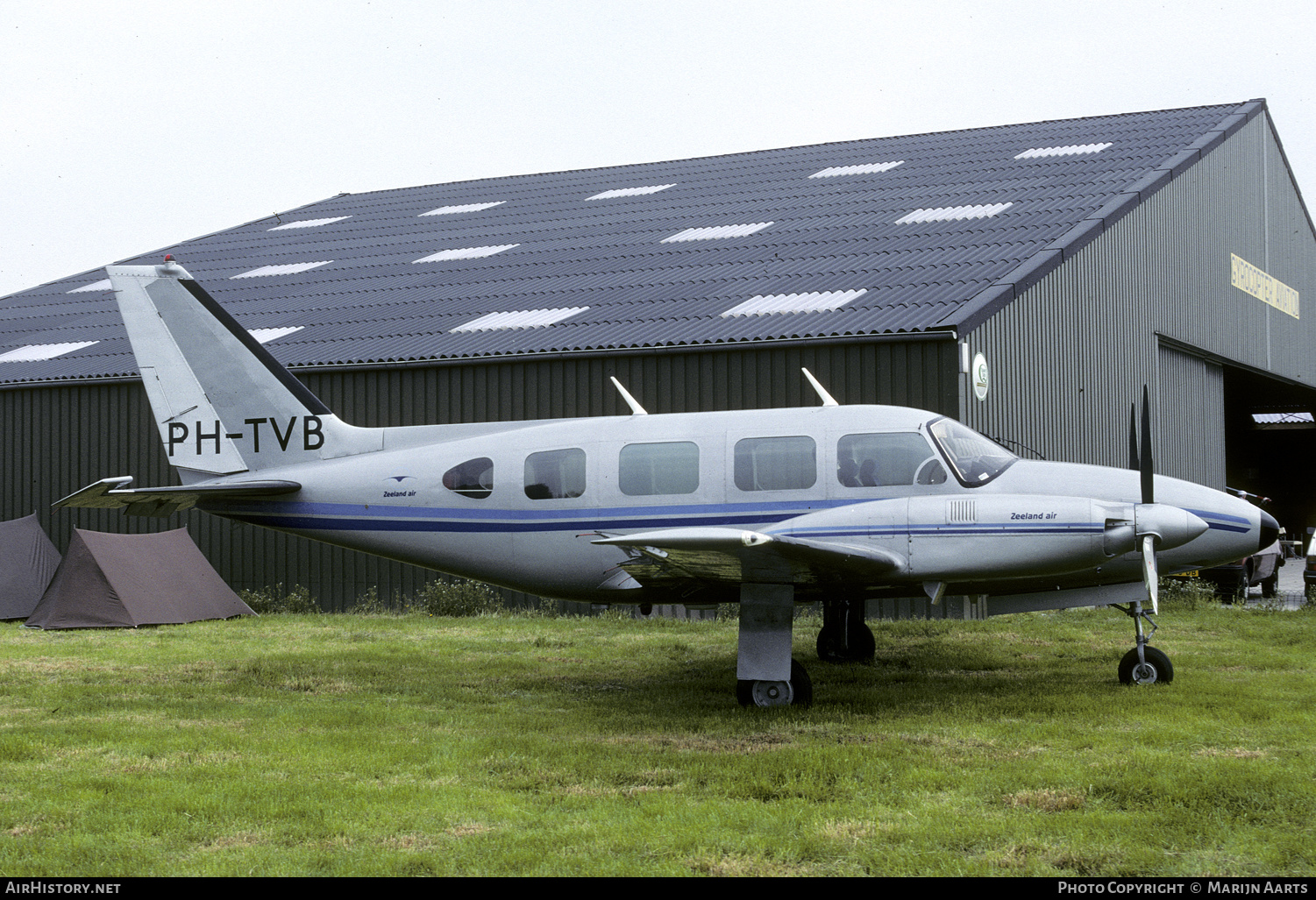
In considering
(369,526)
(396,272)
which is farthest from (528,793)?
(396,272)

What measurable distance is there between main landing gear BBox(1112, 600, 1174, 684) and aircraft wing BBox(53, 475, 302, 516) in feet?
27.2

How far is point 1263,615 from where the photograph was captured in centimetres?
1553

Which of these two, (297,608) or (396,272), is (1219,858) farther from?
(396,272)

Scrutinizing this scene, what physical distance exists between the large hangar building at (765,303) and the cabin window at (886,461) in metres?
5.41

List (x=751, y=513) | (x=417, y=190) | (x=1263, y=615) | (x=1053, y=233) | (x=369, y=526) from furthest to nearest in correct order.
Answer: (x=417, y=190)
(x=1053, y=233)
(x=1263, y=615)
(x=369, y=526)
(x=751, y=513)

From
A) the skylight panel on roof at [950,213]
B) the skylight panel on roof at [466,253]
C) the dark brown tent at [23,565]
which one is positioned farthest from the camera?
the skylight panel on roof at [466,253]

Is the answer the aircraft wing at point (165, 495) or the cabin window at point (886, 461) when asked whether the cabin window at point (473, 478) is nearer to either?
the aircraft wing at point (165, 495)

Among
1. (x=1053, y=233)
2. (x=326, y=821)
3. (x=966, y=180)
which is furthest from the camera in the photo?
(x=966, y=180)

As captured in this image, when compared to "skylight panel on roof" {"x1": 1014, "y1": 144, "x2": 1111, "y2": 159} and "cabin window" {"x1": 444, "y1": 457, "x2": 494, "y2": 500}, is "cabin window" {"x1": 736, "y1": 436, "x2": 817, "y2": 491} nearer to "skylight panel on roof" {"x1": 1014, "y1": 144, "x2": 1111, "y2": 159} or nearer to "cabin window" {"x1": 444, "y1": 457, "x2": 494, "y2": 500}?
"cabin window" {"x1": 444, "y1": 457, "x2": 494, "y2": 500}

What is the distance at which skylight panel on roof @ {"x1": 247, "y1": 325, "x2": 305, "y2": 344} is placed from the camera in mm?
20453

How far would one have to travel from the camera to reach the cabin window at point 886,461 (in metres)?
9.95

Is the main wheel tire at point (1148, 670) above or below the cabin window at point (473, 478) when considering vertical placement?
below

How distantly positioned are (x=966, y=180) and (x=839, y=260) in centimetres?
559

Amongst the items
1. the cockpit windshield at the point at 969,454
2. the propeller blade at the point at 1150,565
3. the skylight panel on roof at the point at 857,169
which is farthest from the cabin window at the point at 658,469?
the skylight panel on roof at the point at 857,169
